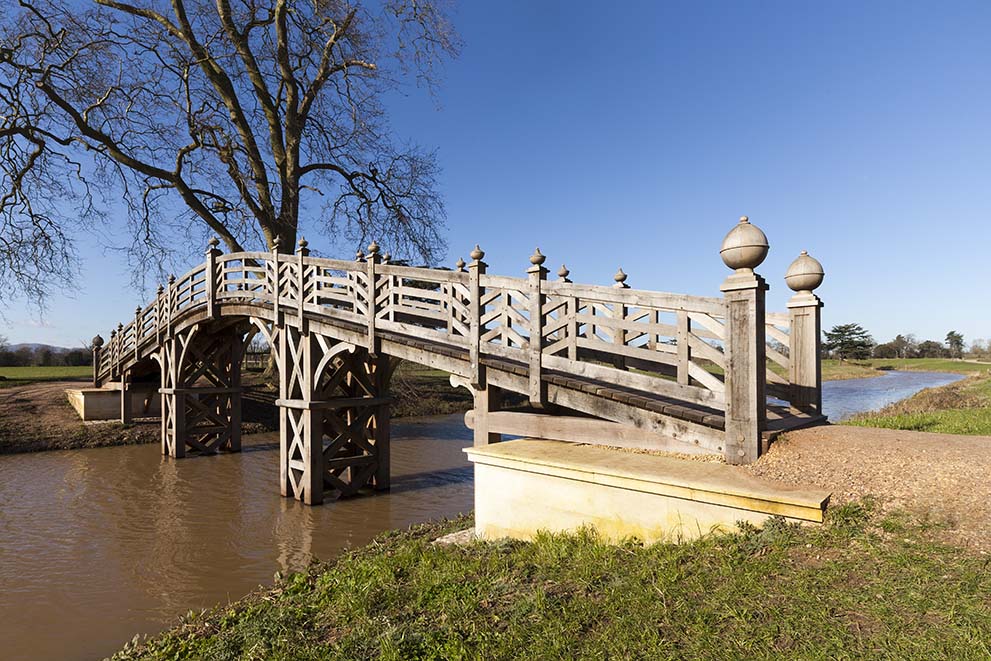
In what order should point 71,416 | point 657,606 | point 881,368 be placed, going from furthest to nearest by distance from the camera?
1. point 881,368
2. point 71,416
3. point 657,606

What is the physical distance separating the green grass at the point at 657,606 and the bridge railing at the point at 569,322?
1694 millimetres

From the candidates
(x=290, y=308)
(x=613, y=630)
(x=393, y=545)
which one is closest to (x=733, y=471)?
(x=613, y=630)

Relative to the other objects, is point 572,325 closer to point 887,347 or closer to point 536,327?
point 536,327

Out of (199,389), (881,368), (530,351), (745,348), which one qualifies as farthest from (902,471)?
(881,368)

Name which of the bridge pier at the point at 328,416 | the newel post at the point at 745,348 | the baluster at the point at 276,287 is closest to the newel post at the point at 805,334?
the newel post at the point at 745,348

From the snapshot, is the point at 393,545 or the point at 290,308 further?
the point at 290,308

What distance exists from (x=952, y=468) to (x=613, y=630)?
3317 millimetres

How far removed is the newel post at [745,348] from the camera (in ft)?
16.3

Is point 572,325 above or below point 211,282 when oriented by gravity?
→ below

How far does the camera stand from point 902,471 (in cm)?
452

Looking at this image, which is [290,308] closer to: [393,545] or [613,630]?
[393,545]

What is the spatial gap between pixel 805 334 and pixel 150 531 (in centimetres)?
1002

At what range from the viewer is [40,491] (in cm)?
Answer: 1166

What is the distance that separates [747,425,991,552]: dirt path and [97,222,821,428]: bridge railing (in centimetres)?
69
